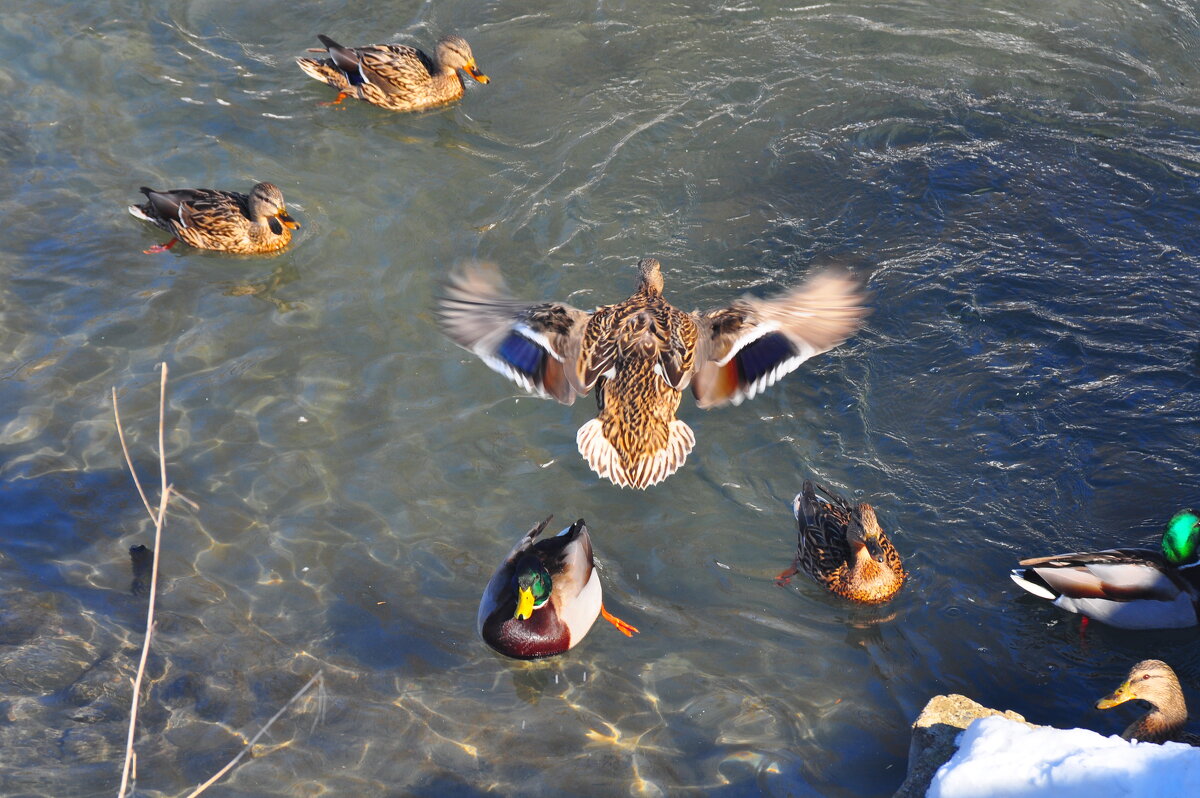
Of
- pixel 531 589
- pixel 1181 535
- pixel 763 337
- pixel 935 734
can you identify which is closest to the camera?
pixel 935 734

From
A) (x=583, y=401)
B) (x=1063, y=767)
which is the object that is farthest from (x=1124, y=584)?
(x=583, y=401)

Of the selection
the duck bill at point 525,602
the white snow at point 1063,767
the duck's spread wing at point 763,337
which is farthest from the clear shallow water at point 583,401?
the white snow at point 1063,767

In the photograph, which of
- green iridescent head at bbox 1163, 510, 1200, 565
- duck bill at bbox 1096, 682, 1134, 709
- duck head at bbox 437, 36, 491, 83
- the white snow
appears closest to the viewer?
the white snow

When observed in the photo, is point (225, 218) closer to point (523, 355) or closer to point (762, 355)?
point (523, 355)

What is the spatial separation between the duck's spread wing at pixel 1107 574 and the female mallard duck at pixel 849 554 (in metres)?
0.71

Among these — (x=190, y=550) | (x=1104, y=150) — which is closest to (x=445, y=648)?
(x=190, y=550)

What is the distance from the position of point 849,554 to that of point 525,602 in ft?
5.62

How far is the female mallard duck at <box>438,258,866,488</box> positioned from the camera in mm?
6168

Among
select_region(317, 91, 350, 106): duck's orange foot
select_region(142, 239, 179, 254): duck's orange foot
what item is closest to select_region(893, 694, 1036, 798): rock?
select_region(142, 239, 179, 254): duck's orange foot

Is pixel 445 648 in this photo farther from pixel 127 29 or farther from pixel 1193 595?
pixel 127 29

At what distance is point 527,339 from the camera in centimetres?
636

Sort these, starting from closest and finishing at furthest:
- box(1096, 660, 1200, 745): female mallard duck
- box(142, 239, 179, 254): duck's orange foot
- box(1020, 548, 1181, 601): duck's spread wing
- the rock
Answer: the rock → box(1096, 660, 1200, 745): female mallard duck → box(1020, 548, 1181, 601): duck's spread wing → box(142, 239, 179, 254): duck's orange foot

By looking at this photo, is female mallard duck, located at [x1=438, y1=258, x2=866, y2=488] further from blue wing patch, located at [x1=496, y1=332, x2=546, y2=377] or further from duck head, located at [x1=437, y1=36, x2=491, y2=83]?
duck head, located at [x1=437, y1=36, x2=491, y2=83]

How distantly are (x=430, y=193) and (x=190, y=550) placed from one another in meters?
3.64
